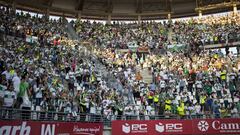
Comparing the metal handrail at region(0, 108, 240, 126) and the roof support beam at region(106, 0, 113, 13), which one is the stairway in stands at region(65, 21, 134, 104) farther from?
the roof support beam at region(106, 0, 113, 13)

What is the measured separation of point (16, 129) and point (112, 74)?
11181 millimetres

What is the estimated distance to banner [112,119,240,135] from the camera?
619 inches

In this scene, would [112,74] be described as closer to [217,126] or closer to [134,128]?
[134,128]

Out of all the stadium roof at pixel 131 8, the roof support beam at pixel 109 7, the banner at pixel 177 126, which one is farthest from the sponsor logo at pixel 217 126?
the roof support beam at pixel 109 7

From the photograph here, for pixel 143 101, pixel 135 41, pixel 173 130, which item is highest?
pixel 135 41

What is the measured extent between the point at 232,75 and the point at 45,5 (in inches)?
817

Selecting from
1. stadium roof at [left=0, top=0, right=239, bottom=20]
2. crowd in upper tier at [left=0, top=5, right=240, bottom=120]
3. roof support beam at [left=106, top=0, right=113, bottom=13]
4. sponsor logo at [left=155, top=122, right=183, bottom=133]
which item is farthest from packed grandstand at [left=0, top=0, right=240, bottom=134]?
roof support beam at [left=106, top=0, right=113, bottom=13]

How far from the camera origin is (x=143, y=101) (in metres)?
18.1

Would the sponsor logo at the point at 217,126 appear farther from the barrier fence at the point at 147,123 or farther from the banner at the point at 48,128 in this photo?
the banner at the point at 48,128

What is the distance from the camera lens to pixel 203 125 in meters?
15.9

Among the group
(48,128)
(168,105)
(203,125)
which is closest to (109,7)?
(168,105)

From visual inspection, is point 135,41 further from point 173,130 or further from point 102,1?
point 173,130

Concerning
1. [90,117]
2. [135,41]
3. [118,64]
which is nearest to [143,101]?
[90,117]

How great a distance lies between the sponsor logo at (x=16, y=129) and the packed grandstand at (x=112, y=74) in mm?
646
